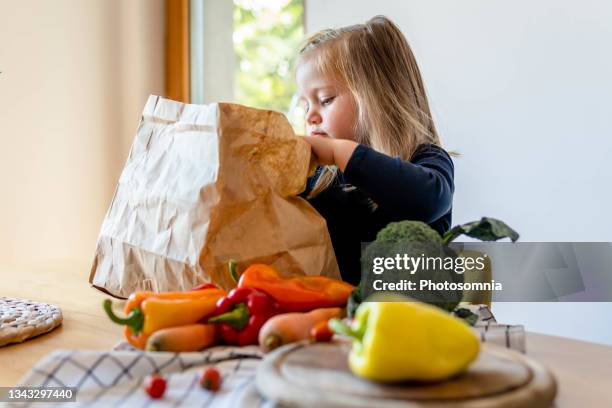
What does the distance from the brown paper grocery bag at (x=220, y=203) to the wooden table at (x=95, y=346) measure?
104mm

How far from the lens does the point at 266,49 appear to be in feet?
9.40

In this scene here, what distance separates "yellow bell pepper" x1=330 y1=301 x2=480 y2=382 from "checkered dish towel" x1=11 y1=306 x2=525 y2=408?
10cm

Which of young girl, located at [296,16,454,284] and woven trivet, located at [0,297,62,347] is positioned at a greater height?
young girl, located at [296,16,454,284]

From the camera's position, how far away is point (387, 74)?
1.43 m

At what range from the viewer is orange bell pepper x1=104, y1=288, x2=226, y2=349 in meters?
0.76

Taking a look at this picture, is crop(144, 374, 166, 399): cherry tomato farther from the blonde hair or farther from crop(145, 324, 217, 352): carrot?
the blonde hair

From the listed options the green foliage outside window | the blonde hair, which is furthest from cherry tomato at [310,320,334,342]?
the green foliage outside window

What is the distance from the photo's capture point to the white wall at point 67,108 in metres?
2.39

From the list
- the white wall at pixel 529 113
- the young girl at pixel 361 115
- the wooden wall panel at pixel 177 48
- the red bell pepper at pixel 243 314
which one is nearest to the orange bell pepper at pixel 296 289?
the red bell pepper at pixel 243 314

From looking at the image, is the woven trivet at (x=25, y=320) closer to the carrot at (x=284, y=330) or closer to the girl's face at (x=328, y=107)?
the carrot at (x=284, y=330)

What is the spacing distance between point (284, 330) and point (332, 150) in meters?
0.36

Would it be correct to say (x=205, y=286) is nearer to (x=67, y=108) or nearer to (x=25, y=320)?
(x=25, y=320)

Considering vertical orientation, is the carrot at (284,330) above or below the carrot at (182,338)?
above

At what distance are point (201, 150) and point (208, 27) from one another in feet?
7.21
